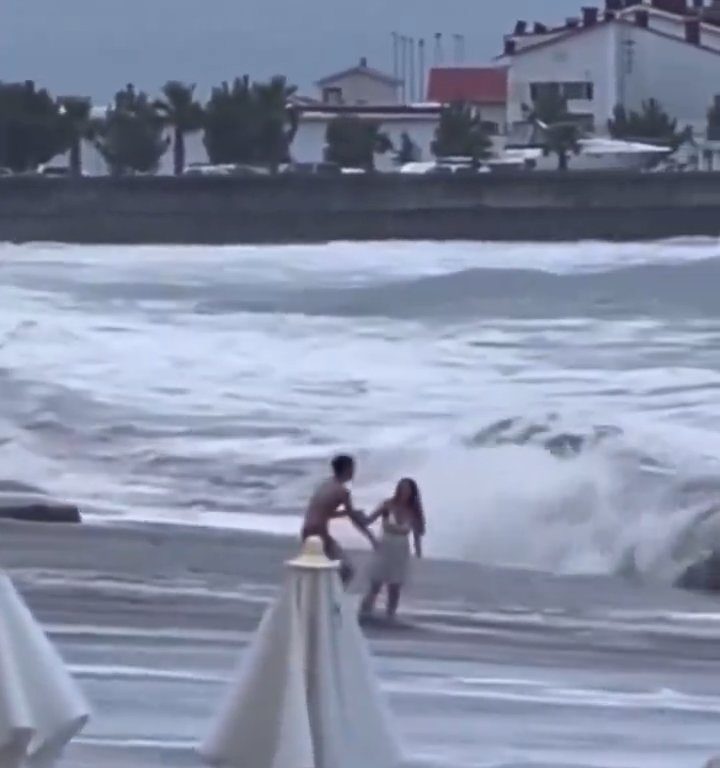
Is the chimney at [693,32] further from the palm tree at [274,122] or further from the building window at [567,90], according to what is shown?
the palm tree at [274,122]

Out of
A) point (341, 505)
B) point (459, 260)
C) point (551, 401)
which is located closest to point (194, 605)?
point (341, 505)

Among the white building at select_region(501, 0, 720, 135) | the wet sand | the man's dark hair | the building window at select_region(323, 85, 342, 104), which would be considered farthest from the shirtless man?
the building window at select_region(323, 85, 342, 104)

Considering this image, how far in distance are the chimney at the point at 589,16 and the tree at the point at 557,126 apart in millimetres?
2924

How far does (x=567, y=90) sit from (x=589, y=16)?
111 inches

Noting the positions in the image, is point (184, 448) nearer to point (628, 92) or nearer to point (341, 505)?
point (341, 505)

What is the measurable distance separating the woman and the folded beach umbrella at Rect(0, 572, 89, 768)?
5.94 m

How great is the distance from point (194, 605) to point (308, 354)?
76.5 ft

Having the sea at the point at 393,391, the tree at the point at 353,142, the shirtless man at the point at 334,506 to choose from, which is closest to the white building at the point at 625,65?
the tree at the point at 353,142

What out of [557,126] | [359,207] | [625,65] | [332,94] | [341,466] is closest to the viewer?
[341,466]

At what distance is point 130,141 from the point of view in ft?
233

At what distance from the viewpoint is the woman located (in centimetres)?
1042

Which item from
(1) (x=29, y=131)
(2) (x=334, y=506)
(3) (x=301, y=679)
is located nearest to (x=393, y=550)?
(2) (x=334, y=506)

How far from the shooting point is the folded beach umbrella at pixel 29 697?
4352mm

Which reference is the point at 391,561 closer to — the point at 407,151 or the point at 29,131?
the point at 29,131
